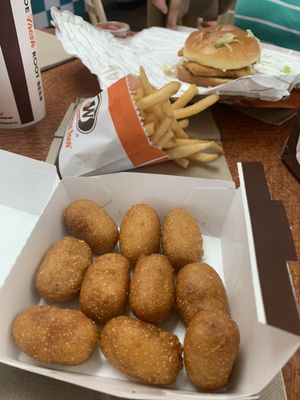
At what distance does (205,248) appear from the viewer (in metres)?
0.89

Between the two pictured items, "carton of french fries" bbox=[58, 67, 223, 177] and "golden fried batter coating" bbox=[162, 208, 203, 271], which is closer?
"golden fried batter coating" bbox=[162, 208, 203, 271]

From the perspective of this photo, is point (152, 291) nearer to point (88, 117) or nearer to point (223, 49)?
point (88, 117)

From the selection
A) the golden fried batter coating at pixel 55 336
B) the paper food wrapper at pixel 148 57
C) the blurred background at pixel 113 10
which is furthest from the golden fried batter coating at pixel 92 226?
the blurred background at pixel 113 10

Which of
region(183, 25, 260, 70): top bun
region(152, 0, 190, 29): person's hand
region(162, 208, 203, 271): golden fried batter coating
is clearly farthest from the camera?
region(152, 0, 190, 29): person's hand

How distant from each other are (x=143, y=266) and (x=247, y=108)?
0.85 metres

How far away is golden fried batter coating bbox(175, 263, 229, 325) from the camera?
68 centimetres

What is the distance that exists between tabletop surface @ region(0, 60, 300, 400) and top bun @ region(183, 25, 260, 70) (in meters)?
0.22

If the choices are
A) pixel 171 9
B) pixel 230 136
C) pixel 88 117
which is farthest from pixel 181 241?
pixel 171 9

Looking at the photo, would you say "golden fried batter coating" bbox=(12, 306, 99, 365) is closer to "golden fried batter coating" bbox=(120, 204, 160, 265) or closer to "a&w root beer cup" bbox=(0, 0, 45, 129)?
"golden fried batter coating" bbox=(120, 204, 160, 265)

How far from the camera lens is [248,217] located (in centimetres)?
65

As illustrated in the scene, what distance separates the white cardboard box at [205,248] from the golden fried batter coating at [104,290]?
0.08m

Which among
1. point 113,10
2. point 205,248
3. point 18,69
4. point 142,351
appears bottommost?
point 113,10

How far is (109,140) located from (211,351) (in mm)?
606

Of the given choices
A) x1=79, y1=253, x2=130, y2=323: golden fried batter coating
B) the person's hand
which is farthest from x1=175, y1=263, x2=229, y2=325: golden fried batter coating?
the person's hand
